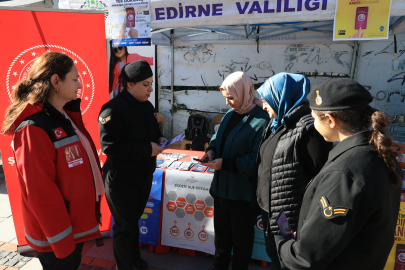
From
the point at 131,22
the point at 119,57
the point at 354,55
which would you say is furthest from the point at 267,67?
the point at 119,57

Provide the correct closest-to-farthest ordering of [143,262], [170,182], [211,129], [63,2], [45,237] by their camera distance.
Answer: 1. [45,237]
2. [143,262]
3. [170,182]
4. [63,2]
5. [211,129]

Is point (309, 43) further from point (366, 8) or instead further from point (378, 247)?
point (378, 247)

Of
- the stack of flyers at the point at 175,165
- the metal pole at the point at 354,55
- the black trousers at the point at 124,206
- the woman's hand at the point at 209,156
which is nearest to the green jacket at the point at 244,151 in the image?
the woman's hand at the point at 209,156

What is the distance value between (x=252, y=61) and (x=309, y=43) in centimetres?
109

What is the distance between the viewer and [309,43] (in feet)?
15.4

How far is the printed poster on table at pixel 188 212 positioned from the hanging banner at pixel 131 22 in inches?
67.0

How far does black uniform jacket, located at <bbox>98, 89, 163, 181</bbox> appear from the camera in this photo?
1.88 m

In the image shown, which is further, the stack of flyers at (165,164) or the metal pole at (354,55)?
the metal pole at (354,55)

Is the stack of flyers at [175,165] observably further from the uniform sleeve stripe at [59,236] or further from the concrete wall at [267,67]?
the concrete wall at [267,67]

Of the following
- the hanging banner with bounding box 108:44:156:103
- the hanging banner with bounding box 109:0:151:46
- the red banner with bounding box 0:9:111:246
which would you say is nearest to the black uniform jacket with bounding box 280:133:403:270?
the red banner with bounding box 0:9:111:246

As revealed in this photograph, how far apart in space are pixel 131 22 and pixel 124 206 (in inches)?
89.4

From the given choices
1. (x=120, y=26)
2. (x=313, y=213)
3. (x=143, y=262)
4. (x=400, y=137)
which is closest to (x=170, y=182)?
(x=143, y=262)

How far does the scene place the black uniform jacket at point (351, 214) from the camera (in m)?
0.86

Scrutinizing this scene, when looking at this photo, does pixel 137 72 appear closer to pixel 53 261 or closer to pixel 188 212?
pixel 53 261
